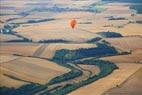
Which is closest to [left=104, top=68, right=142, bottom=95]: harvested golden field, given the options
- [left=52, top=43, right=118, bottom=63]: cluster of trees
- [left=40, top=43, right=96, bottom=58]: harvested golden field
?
[left=52, top=43, right=118, bottom=63]: cluster of trees

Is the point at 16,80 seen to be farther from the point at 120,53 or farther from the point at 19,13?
the point at 19,13

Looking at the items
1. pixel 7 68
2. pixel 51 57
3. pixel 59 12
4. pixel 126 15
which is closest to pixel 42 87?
pixel 7 68

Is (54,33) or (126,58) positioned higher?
(54,33)

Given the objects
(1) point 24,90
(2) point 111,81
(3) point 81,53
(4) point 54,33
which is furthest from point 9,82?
(4) point 54,33

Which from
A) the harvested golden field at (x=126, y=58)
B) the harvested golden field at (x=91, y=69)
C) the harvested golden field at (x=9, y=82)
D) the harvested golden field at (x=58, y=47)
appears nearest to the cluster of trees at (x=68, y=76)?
the harvested golden field at (x=91, y=69)

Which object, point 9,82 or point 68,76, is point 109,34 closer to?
point 68,76

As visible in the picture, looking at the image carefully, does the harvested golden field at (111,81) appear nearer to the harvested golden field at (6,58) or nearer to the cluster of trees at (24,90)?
the cluster of trees at (24,90)

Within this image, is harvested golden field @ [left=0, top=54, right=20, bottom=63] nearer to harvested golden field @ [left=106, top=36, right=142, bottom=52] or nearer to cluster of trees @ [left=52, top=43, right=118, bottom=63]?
cluster of trees @ [left=52, top=43, right=118, bottom=63]
